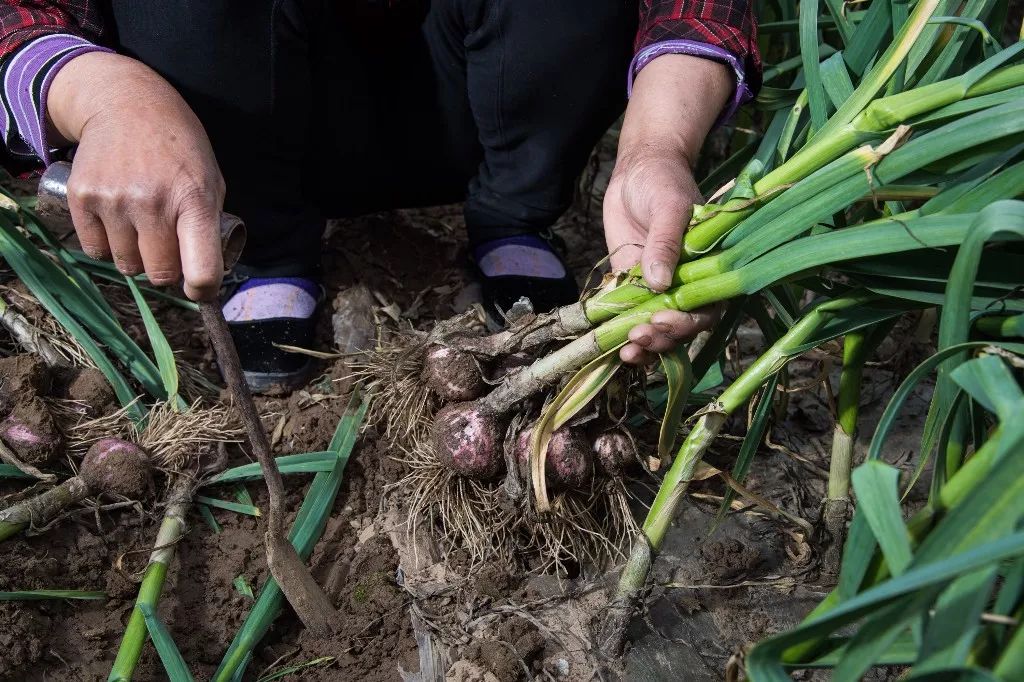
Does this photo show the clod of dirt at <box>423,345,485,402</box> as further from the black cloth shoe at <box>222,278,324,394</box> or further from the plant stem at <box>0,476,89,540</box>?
the plant stem at <box>0,476,89,540</box>

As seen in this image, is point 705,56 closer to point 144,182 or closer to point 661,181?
point 661,181

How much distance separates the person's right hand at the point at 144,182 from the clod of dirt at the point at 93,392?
37 cm

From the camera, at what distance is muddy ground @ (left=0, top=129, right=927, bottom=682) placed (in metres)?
1.01

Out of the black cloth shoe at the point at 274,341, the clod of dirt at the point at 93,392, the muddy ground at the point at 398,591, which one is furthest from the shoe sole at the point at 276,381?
the clod of dirt at the point at 93,392

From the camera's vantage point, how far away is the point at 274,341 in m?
1.36

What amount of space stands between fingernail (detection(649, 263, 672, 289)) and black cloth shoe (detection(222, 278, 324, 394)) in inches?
27.0

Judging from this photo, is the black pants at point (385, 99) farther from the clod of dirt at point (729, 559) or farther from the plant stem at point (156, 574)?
the clod of dirt at point (729, 559)

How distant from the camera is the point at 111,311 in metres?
1.30

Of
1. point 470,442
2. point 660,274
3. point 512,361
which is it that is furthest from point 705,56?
point 470,442

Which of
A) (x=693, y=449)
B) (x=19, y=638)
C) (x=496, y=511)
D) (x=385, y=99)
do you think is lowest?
(x=19, y=638)

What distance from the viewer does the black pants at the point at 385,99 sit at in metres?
1.12

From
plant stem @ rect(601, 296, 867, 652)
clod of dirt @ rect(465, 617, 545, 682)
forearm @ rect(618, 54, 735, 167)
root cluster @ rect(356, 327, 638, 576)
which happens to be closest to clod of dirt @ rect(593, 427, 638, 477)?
root cluster @ rect(356, 327, 638, 576)

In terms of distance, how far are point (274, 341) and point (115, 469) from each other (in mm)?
342

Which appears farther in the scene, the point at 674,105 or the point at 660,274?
the point at 674,105
